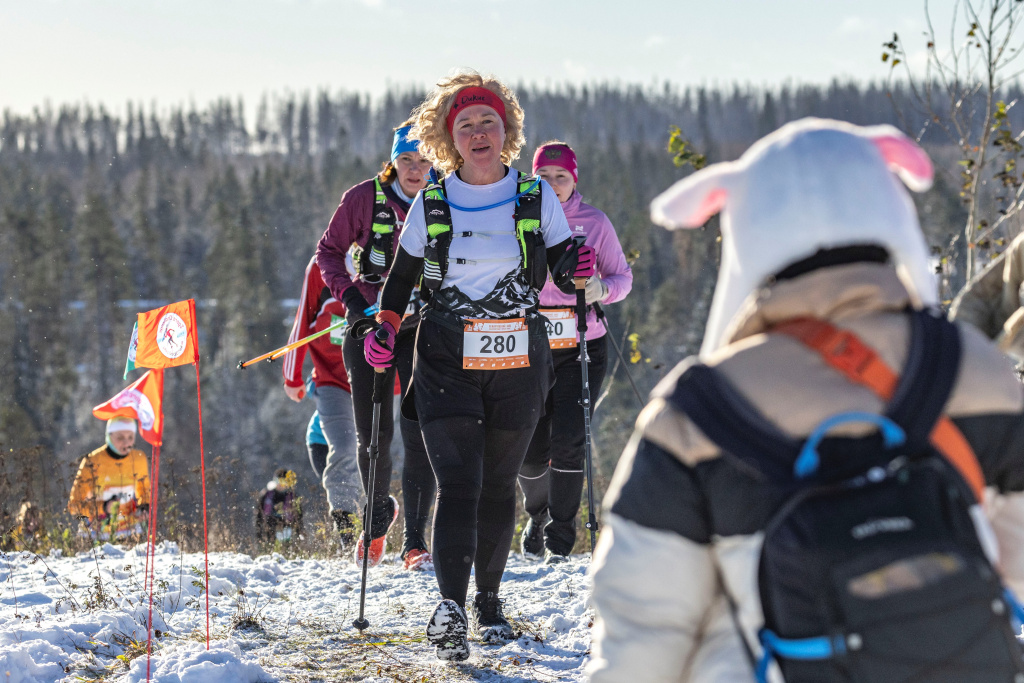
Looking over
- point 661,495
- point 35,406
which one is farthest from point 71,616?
point 35,406

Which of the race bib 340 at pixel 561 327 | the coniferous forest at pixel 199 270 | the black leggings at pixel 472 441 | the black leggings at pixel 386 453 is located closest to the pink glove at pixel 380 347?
the black leggings at pixel 472 441

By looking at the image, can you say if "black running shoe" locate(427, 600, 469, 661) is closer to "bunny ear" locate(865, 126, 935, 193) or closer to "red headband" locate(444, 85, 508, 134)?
"red headband" locate(444, 85, 508, 134)

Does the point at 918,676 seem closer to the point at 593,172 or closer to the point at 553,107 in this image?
the point at 593,172

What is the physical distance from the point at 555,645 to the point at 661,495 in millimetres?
2790

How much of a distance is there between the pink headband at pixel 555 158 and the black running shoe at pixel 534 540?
87.2 inches

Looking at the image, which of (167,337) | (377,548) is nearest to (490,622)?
(377,548)

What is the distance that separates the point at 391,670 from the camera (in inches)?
145

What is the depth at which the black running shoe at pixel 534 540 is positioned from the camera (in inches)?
235

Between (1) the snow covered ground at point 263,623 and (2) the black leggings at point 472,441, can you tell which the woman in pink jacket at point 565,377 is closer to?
(1) the snow covered ground at point 263,623

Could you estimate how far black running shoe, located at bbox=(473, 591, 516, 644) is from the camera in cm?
390

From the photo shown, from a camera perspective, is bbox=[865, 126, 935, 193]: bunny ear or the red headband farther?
the red headband

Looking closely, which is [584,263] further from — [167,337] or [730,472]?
[730,472]

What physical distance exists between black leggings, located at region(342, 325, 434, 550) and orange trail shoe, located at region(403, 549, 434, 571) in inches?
1.6

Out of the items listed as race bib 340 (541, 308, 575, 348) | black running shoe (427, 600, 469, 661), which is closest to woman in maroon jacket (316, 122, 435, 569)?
race bib 340 (541, 308, 575, 348)
